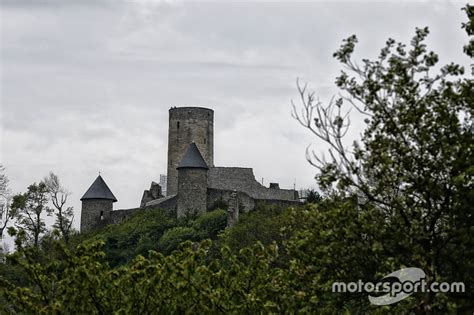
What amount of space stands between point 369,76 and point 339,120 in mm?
849

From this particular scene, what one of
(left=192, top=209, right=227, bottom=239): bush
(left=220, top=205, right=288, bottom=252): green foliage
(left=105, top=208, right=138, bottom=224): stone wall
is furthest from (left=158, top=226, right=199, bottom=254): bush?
(left=105, top=208, right=138, bottom=224): stone wall

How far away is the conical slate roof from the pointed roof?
7.20 metres

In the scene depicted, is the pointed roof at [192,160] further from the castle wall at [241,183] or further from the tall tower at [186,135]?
the tall tower at [186,135]

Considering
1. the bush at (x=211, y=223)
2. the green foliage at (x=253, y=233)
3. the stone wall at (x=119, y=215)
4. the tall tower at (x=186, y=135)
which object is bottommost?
the green foliage at (x=253, y=233)

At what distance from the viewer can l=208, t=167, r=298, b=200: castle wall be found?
61406mm

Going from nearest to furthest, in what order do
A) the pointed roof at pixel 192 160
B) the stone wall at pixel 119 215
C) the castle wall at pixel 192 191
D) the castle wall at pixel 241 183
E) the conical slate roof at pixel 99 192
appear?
the castle wall at pixel 192 191 < the pointed roof at pixel 192 160 < the castle wall at pixel 241 183 < the stone wall at pixel 119 215 < the conical slate roof at pixel 99 192

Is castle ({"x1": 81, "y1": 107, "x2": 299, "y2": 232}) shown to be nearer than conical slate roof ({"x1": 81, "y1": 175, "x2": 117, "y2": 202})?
Yes

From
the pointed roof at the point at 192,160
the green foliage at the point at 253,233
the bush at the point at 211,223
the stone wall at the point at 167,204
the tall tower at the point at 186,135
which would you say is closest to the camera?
the green foliage at the point at 253,233

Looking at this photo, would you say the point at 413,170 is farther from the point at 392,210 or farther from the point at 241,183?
the point at 241,183

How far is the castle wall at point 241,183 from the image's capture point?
61.4 metres

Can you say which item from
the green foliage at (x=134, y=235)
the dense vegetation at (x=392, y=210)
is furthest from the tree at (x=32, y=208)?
the dense vegetation at (x=392, y=210)

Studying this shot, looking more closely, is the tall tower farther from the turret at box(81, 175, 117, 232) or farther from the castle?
the turret at box(81, 175, 117, 232)

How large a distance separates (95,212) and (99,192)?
146 centimetres

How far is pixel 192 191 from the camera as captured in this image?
57031 millimetres
